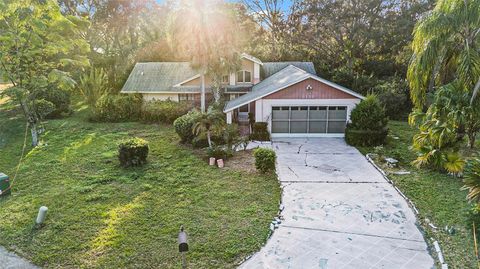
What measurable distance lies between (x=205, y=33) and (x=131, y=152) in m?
9.41

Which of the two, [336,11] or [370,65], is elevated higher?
[336,11]

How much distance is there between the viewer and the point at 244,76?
2642 centimetres

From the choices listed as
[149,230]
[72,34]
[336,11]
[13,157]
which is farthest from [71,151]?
[336,11]

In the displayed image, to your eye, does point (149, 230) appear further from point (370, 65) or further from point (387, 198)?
point (370, 65)

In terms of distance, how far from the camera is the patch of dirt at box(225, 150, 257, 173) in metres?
14.4

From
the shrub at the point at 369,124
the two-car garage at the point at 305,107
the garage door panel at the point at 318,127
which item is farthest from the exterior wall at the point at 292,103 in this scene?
the shrub at the point at 369,124

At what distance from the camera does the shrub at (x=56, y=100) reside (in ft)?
83.8

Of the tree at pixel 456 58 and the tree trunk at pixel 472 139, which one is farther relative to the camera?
the tree trunk at pixel 472 139

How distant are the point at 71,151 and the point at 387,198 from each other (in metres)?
14.9

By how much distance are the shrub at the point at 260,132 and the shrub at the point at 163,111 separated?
22.2ft

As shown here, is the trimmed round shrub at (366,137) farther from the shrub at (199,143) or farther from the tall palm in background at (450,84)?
the shrub at (199,143)

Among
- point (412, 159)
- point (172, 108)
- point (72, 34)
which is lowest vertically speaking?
point (412, 159)

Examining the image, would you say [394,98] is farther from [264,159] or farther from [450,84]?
[264,159]

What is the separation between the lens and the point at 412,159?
49.7 ft
